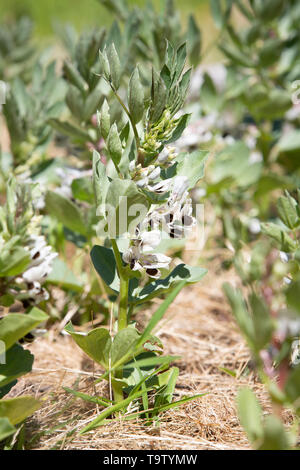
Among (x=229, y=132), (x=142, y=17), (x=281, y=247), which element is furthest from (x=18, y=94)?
(x=281, y=247)

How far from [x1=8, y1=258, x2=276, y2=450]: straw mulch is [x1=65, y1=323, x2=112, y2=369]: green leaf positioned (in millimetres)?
Result: 97

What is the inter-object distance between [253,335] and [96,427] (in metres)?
0.48

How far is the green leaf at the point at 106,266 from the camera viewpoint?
3.55 ft

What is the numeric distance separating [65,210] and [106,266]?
41 cm

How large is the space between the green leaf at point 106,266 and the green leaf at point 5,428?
351mm

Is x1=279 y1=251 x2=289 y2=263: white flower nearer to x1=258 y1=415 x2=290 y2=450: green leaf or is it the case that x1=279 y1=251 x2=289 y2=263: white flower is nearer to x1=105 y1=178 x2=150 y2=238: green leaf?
x1=105 y1=178 x2=150 y2=238: green leaf

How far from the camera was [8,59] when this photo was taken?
7.82 ft

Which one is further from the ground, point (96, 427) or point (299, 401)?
point (299, 401)

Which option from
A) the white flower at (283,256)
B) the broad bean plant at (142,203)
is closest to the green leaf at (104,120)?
the broad bean plant at (142,203)

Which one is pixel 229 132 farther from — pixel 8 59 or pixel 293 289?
pixel 293 289

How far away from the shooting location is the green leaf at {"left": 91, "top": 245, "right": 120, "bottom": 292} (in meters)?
1.08

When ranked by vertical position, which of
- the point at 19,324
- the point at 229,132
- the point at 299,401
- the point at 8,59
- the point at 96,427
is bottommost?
the point at 96,427

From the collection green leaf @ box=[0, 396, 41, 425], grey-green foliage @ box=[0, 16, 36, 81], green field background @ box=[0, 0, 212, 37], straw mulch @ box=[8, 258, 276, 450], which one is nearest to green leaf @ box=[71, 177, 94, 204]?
straw mulch @ box=[8, 258, 276, 450]

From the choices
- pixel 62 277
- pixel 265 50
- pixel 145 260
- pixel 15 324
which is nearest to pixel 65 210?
pixel 62 277
